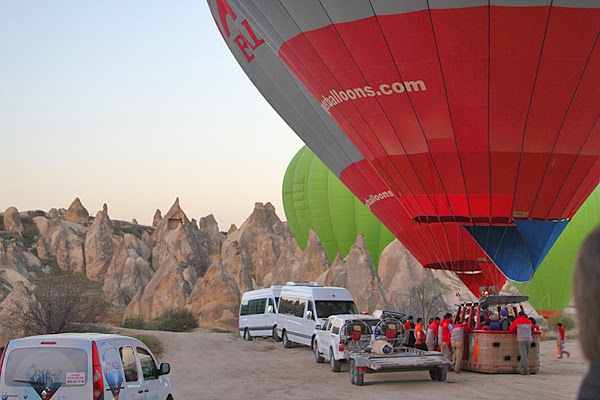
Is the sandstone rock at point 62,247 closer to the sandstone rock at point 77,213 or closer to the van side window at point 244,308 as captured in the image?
the sandstone rock at point 77,213

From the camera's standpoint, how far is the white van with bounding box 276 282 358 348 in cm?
2386

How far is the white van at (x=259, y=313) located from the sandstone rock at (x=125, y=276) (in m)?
27.7

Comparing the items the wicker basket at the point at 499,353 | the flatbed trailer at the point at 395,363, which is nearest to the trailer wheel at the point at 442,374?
the flatbed trailer at the point at 395,363

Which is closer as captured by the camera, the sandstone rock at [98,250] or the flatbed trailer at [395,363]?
the flatbed trailer at [395,363]

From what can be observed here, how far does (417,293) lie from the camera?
4312 centimetres

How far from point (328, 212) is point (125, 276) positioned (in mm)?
21374

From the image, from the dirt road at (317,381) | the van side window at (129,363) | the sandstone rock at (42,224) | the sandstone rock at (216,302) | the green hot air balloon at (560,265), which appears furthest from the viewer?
the sandstone rock at (42,224)

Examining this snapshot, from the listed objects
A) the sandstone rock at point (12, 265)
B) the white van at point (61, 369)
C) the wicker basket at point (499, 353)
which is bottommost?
the white van at point (61, 369)

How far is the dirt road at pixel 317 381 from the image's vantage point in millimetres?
15316

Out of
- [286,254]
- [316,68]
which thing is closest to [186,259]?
[286,254]

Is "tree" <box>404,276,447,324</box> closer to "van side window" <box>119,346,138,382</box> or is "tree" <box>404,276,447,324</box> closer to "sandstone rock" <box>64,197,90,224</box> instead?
"van side window" <box>119,346,138,382</box>

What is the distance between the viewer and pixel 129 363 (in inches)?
379

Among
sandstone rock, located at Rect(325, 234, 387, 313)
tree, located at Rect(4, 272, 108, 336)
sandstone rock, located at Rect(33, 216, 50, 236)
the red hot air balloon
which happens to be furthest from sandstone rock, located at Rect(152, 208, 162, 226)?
the red hot air balloon

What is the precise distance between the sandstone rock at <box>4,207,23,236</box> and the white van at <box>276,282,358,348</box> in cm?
7208
